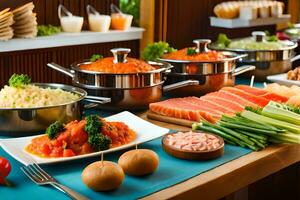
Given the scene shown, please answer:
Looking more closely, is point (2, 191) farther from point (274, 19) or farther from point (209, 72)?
point (274, 19)

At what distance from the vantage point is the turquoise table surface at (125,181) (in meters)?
1.81

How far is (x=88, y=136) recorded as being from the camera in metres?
2.14

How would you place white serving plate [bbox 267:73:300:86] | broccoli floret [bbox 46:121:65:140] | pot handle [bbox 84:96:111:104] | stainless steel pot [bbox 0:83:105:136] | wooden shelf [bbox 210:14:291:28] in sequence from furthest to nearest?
wooden shelf [bbox 210:14:291:28]
white serving plate [bbox 267:73:300:86]
pot handle [bbox 84:96:111:104]
stainless steel pot [bbox 0:83:105:136]
broccoli floret [bbox 46:121:65:140]

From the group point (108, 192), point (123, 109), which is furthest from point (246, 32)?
point (108, 192)

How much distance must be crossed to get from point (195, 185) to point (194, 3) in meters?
5.02

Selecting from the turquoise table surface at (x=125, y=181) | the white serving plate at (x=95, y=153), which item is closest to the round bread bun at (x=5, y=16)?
the white serving plate at (x=95, y=153)

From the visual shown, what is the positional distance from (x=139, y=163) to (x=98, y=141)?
0.78 ft

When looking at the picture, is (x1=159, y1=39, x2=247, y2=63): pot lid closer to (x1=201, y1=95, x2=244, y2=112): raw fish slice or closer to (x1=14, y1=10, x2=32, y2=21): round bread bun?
(x1=201, y1=95, x2=244, y2=112): raw fish slice

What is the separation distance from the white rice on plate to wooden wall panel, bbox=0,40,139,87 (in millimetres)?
2638

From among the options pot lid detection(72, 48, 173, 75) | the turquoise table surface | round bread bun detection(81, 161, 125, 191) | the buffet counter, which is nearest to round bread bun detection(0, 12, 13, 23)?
pot lid detection(72, 48, 173, 75)

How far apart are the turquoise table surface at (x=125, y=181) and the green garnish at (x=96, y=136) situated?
0.06 m

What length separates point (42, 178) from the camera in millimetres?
1890

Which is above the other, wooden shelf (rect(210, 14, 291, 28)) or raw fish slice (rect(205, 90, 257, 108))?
wooden shelf (rect(210, 14, 291, 28))

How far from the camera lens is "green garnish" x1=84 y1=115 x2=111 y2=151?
6.94ft
